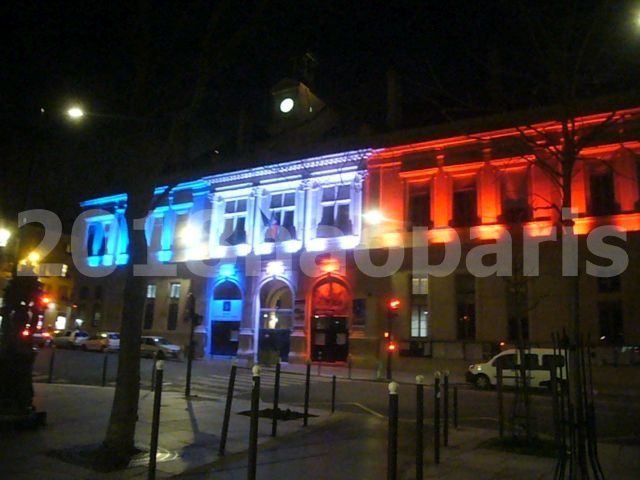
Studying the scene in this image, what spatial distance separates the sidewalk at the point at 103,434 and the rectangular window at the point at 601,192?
65.7 ft

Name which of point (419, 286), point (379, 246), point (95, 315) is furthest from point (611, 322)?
point (95, 315)

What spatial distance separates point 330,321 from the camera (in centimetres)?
3406

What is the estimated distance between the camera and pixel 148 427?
10523 mm

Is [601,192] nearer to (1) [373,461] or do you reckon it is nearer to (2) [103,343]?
(1) [373,461]

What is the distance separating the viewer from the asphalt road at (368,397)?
45.7ft

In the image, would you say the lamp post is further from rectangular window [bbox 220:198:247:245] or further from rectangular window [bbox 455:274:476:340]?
rectangular window [bbox 220:198:247:245]

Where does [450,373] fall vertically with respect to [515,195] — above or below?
below

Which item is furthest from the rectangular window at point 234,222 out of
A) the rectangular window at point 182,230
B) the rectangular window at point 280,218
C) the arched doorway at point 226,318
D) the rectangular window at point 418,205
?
the rectangular window at point 418,205

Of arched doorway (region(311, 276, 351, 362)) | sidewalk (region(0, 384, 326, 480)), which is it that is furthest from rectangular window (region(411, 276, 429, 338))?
sidewalk (region(0, 384, 326, 480))

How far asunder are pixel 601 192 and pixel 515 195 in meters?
4.03

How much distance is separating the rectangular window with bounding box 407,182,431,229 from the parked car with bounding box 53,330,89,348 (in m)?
25.7

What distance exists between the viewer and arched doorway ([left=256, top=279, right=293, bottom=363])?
35.4 m

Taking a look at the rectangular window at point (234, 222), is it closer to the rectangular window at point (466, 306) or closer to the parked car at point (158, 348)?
the parked car at point (158, 348)

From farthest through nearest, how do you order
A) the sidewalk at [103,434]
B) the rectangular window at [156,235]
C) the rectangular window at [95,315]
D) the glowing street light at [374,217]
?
1. the rectangular window at [95,315]
2. the rectangular window at [156,235]
3. the glowing street light at [374,217]
4. the sidewalk at [103,434]
